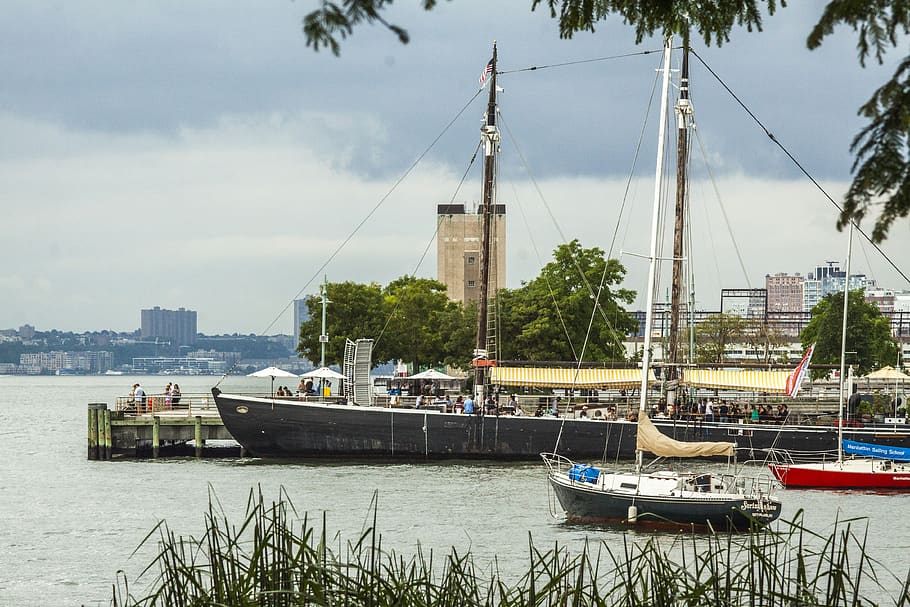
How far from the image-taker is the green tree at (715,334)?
116 m

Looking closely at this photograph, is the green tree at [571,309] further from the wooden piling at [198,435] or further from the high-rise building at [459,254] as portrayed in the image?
the high-rise building at [459,254]

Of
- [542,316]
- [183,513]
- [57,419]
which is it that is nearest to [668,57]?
[183,513]

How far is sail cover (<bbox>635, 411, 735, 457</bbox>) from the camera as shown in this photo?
3123cm

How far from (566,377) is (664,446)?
787 inches

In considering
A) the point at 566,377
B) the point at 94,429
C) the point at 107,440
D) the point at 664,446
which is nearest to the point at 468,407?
the point at 566,377

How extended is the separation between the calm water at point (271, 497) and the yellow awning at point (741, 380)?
837 centimetres

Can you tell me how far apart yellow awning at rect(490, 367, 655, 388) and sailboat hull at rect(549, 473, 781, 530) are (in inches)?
801

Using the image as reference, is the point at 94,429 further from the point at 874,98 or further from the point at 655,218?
the point at 874,98

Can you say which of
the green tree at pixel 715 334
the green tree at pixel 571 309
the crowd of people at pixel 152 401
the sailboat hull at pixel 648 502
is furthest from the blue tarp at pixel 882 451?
the green tree at pixel 715 334

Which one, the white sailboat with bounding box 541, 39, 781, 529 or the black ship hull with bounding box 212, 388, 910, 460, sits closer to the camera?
the white sailboat with bounding box 541, 39, 781, 529

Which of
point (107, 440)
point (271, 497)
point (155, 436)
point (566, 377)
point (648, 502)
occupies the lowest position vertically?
point (271, 497)

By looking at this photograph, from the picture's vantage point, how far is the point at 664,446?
31.5m

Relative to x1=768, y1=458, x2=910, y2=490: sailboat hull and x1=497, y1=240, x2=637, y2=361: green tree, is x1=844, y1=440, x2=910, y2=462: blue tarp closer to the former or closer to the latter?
x1=768, y1=458, x2=910, y2=490: sailboat hull

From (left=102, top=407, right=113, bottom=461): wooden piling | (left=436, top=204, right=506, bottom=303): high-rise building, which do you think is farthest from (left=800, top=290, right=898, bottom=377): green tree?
(left=436, top=204, right=506, bottom=303): high-rise building
